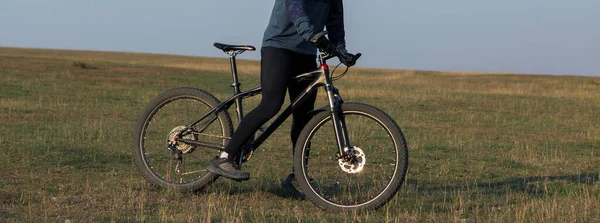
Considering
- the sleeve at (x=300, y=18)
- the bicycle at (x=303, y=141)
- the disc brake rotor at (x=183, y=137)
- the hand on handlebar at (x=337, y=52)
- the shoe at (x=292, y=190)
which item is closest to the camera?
the sleeve at (x=300, y=18)

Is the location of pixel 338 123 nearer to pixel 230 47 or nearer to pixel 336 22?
pixel 336 22

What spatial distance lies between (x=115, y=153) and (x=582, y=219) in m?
5.56

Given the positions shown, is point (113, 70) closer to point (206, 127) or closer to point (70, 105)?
point (70, 105)

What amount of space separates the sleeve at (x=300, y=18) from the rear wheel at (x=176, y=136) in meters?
1.23

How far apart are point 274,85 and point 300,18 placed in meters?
0.58

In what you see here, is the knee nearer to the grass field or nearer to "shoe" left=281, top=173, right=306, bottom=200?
the grass field

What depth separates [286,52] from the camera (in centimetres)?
573

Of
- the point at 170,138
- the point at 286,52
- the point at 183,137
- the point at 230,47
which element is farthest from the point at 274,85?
the point at 170,138

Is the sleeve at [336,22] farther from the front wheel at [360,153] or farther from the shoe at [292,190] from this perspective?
the shoe at [292,190]

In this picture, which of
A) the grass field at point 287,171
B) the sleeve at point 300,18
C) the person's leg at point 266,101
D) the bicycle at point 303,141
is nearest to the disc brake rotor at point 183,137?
the bicycle at point 303,141

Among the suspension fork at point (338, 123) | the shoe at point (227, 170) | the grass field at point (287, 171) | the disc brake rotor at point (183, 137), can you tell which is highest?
the suspension fork at point (338, 123)

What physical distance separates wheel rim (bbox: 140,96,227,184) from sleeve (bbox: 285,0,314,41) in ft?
4.31

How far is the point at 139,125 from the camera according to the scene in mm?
6727

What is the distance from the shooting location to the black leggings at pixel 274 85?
18.8 ft
